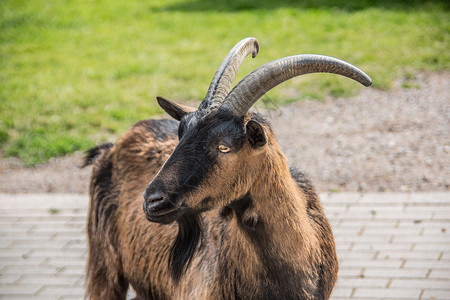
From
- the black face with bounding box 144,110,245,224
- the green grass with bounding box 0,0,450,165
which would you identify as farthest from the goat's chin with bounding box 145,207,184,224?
the green grass with bounding box 0,0,450,165

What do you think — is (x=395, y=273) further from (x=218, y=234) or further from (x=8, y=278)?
(x=8, y=278)

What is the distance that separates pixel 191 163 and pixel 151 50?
929 cm

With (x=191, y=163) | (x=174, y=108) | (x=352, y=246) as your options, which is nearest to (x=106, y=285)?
(x=174, y=108)

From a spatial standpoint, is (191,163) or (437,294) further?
(437,294)

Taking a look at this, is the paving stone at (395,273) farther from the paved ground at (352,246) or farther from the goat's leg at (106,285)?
the goat's leg at (106,285)

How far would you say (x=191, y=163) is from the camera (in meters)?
2.84

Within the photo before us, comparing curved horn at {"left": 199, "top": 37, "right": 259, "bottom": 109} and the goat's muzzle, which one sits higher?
curved horn at {"left": 199, "top": 37, "right": 259, "bottom": 109}

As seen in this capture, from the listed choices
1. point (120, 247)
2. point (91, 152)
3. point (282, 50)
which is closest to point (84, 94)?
point (282, 50)

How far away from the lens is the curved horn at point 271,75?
9.71 ft

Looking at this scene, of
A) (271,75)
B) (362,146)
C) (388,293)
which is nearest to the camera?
(271,75)

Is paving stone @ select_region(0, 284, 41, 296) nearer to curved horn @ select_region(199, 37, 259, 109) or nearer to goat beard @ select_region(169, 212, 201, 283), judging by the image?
goat beard @ select_region(169, 212, 201, 283)

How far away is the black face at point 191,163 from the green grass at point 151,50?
5049 millimetres

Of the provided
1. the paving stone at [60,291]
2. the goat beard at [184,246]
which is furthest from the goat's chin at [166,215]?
the paving stone at [60,291]

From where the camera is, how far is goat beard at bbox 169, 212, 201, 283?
3362 millimetres
